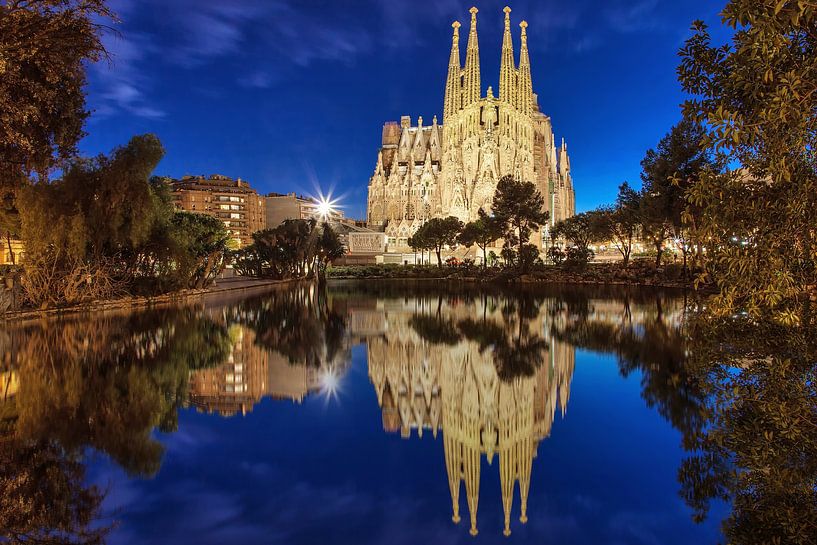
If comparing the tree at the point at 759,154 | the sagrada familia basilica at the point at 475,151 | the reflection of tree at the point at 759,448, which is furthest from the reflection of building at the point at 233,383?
the sagrada familia basilica at the point at 475,151

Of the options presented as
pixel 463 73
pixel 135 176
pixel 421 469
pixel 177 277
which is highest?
pixel 463 73

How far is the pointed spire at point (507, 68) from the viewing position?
69812 millimetres

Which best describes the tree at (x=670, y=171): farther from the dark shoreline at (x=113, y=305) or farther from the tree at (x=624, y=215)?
the dark shoreline at (x=113, y=305)

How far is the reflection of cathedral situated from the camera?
426 centimetres

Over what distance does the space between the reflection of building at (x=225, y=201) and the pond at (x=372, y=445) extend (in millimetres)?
91362

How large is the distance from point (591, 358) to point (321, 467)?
605cm

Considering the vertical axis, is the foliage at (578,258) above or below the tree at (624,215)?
below

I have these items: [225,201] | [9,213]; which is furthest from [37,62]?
[225,201]

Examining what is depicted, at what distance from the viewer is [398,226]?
3223 inches

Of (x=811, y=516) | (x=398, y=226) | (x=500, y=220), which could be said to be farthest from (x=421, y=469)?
(x=398, y=226)

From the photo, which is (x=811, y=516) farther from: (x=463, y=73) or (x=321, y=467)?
(x=463, y=73)

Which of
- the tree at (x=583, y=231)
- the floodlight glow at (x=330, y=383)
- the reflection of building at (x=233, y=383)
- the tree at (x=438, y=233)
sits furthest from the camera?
the tree at (x=438, y=233)

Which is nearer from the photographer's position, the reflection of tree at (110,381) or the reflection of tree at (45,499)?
the reflection of tree at (45,499)

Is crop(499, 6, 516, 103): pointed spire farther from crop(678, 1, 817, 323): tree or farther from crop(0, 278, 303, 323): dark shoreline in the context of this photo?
crop(678, 1, 817, 323): tree
